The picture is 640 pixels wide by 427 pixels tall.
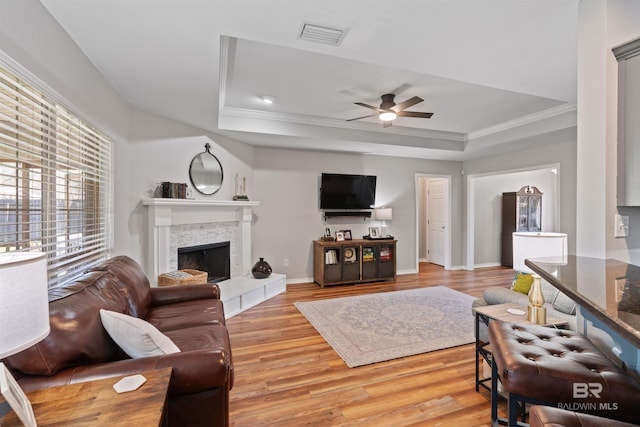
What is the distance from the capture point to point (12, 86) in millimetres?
1521

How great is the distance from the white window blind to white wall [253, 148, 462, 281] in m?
2.57

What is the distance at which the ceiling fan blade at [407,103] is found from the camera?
316cm

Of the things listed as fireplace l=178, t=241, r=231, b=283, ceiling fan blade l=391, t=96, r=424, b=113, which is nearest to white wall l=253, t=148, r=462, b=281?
fireplace l=178, t=241, r=231, b=283

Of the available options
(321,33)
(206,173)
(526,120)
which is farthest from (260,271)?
(526,120)

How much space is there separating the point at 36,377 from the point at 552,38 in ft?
11.1

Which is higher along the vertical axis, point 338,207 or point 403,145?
point 403,145

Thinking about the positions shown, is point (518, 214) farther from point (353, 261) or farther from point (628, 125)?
point (628, 125)

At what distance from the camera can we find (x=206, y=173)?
13.4ft

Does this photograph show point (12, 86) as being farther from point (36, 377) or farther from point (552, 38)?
point (552, 38)

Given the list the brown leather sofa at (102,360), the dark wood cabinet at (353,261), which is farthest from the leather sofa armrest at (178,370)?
the dark wood cabinet at (353,261)

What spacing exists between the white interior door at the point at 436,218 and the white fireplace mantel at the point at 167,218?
14.9 ft

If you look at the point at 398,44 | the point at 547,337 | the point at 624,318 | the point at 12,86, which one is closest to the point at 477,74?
the point at 398,44

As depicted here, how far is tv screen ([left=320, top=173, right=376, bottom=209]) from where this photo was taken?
5387 millimetres

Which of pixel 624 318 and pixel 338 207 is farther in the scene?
pixel 338 207
